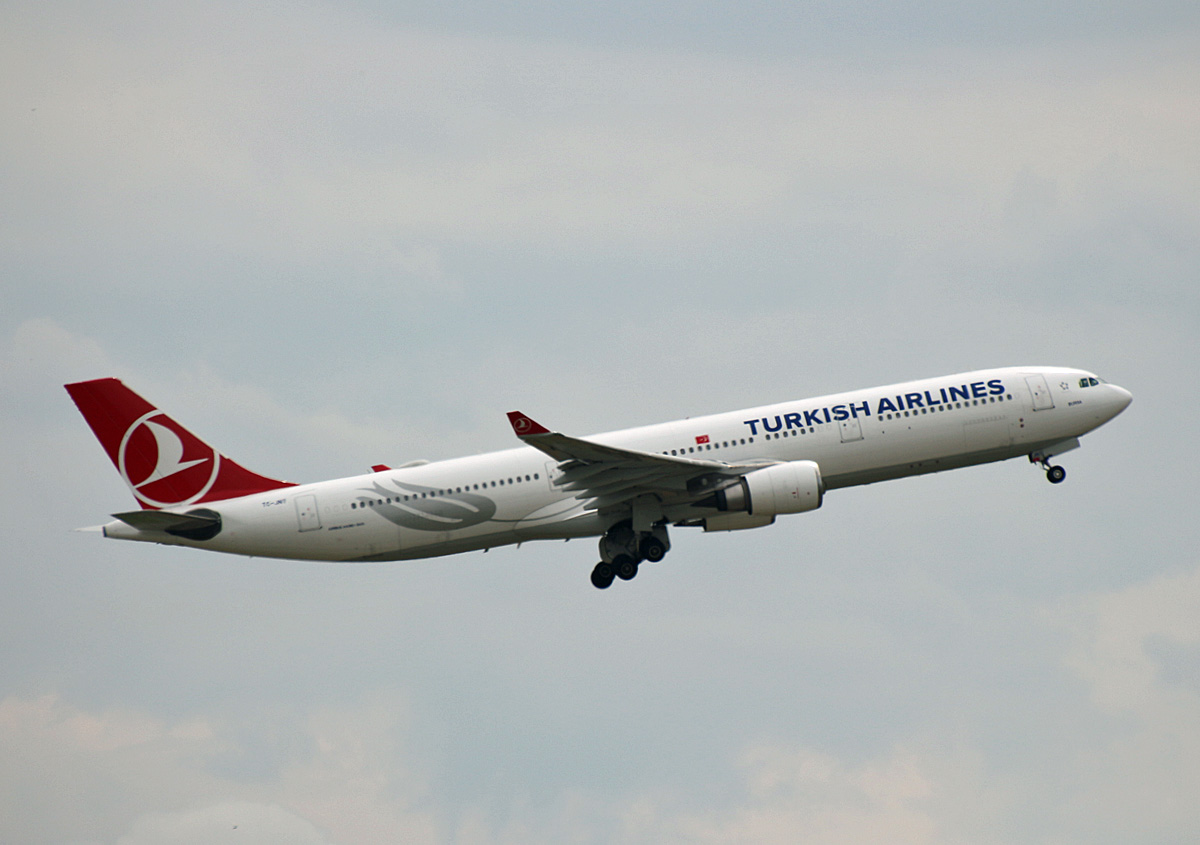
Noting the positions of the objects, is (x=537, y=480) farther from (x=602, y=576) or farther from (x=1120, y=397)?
(x=1120, y=397)

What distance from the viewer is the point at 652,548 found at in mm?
43562

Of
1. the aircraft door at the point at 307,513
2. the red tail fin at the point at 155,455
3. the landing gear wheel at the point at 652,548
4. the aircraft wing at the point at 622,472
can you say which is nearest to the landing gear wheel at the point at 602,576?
the landing gear wheel at the point at 652,548

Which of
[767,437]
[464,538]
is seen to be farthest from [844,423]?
[464,538]

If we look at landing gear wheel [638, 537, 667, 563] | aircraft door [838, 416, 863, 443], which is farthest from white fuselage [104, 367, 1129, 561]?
landing gear wheel [638, 537, 667, 563]

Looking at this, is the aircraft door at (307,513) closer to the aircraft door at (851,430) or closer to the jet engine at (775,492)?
the jet engine at (775,492)

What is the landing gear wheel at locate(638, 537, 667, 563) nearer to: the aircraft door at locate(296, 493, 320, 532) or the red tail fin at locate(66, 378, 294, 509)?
the aircraft door at locate(296, 493, 320, 532)

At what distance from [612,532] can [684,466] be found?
4668 mm

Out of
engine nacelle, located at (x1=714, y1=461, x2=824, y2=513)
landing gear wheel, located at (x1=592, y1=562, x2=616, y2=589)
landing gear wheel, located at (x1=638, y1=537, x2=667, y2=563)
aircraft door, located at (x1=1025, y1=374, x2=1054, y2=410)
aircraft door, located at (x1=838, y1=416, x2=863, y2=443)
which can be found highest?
aircraft door, located at (x1=1025, y1=374, x2=1054, y2=410)

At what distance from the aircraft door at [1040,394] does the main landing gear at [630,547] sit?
13812mm

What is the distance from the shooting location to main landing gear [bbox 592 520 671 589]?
143ft

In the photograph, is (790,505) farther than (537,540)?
No

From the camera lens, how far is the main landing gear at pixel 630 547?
43.6 metres

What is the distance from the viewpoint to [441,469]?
4325cm

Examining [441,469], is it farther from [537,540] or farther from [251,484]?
[251,484]
